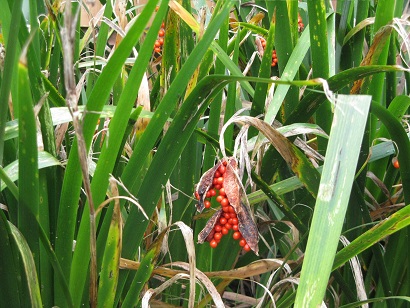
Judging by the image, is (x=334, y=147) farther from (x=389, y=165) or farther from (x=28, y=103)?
(x=389, y=165)

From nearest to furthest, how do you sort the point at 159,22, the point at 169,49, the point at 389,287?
1. the point at 159,22
2. the point at 389,287
3. the point at 169,49

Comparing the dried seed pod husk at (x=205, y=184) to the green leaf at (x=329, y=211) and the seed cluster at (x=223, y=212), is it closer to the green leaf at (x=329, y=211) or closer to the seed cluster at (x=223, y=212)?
the seed cluster at (x=223, y=212)

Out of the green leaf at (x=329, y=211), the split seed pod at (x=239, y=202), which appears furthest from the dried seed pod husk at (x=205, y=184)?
the green leaf at (x=329, y=211)

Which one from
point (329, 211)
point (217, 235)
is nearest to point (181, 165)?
point (217, 235)

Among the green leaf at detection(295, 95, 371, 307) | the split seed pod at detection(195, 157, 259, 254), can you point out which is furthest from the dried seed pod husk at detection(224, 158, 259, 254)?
the green leaf at detection(295, 95, 371, 307)

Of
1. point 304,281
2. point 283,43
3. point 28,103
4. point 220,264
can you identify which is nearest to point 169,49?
point 283,43

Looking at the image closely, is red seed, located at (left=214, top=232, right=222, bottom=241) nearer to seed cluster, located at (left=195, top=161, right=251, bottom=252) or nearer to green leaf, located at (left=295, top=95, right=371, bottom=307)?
seed cluster, located at (left=195, top=161, right=251, bottom=252)

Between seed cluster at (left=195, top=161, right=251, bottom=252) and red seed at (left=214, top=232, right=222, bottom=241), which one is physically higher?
seed cluster at (left=195, top=161, right=251, bottom=252)
